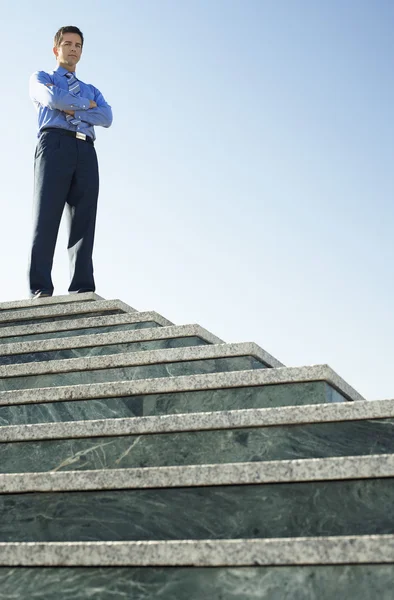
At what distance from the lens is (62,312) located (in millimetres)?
6609

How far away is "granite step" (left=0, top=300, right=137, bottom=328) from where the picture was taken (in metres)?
6.50

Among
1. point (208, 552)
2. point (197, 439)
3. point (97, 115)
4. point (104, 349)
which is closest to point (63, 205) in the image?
point (97, 115)

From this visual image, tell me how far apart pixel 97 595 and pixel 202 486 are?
0.61 metres

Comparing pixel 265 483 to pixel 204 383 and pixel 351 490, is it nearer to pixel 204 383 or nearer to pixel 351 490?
pixel 351 490

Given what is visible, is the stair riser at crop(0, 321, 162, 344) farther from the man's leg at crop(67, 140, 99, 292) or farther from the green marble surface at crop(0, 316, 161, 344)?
the man's leg at crop(67, 140, 99, 292)

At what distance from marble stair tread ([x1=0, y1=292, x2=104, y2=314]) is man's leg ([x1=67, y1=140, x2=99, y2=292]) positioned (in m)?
0.43

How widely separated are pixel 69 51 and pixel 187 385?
13.7 feet

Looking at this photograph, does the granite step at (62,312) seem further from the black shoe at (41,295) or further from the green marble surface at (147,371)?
the green marble surface at (147,371)

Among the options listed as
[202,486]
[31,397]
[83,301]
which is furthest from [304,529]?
[83,301]

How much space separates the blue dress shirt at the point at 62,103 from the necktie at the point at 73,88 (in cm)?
2

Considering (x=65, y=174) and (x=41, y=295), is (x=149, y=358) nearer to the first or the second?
(x=41, y=295)

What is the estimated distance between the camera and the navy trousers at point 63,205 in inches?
288

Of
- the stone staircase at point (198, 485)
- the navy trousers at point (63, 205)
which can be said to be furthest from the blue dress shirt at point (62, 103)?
the stone staircase at point (198, 485)

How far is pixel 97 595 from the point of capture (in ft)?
10.9
